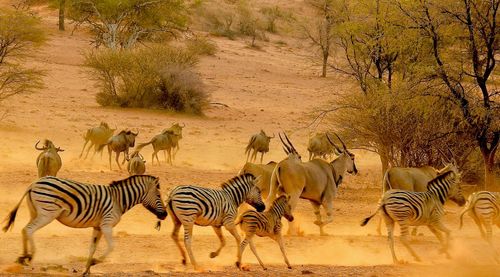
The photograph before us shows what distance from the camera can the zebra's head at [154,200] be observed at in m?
11.1

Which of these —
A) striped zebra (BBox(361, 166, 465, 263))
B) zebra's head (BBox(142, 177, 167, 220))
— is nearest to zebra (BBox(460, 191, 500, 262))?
striped zebra (BBox(361, 166, 465, 263))

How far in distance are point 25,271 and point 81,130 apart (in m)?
17.8

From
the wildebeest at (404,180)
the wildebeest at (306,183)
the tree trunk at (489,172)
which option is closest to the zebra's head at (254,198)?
the wildebeest at (306,183)

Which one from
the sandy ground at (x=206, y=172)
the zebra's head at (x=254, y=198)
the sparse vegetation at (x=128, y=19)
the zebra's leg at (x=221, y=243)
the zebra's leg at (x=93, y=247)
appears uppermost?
the sparse vegetation at (x=128, y=19)

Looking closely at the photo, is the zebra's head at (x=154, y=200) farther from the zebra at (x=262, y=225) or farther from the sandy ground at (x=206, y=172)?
the zebra at (x=262, y=225)

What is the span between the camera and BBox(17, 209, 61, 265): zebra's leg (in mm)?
9641

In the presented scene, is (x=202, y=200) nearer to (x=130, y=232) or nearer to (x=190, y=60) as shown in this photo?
(x=130, y=232)

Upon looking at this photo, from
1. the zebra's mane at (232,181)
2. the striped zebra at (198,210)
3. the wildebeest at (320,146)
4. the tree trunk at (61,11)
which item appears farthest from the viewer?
the tree trunk at (61,11)

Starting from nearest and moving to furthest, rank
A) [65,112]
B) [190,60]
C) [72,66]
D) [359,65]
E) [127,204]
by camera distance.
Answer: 1. [127,204]
2. [359,65]
3. [65,112]
4. [190,60]
5. [72,66]

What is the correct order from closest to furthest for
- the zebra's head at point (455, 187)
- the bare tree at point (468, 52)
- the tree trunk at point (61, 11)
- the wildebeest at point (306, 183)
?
the zebra's head at point (455, 187) < the wildebeest at point (306, 183) < the bare tree at point (468, 52) < the tree trunk at point (61, 11)

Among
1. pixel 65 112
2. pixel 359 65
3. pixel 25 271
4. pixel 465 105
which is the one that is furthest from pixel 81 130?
pixel 25 271

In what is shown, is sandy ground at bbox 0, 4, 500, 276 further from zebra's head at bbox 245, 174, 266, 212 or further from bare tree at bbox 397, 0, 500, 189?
bare tree at bbox 397, 0, 500, 189

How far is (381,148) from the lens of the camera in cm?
2052

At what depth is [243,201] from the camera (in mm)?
12227
